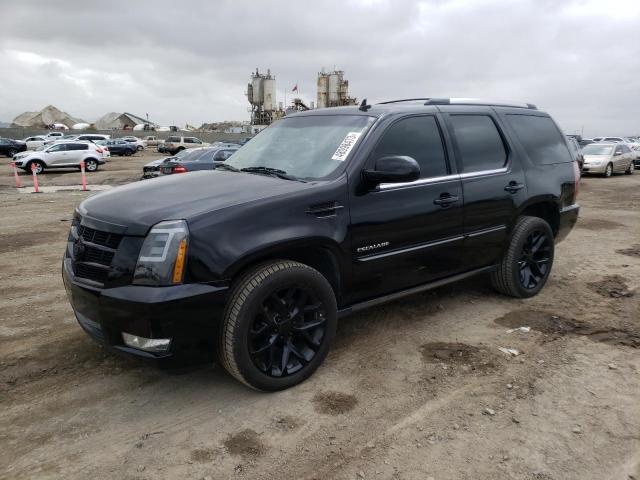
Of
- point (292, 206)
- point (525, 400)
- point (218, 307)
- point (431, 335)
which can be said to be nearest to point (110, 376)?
point (218, 307)

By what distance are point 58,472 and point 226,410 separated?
3.08ft

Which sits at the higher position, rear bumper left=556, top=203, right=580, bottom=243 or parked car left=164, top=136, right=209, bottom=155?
rear bumper left=556, top=203, right=580, bottom=243

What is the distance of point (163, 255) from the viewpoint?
2.83 metres

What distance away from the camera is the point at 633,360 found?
3.73 metres

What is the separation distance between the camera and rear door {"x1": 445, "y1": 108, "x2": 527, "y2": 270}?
427 cm

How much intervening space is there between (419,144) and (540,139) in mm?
1826

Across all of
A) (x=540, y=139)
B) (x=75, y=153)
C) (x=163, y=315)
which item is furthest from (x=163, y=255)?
(x=75, y=153)

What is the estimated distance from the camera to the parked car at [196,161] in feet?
44.8

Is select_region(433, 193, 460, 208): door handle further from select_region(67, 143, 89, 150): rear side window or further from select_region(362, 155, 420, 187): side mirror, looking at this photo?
select_region(67, 143, 89, 150): rear side window

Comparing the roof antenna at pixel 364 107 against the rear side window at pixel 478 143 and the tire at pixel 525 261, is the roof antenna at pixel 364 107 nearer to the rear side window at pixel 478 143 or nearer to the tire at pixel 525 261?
the rear side window at pixel 478 143

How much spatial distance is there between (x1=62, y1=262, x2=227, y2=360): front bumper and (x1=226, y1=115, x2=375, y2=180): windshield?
1231mm

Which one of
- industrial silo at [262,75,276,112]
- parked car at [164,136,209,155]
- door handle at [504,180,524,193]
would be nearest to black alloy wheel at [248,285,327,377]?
door handle at [504,180,524,193]

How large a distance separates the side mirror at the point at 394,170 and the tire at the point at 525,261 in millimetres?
1861

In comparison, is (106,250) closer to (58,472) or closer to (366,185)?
(58,472)
